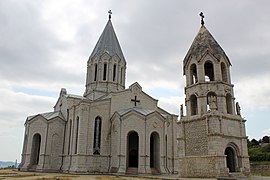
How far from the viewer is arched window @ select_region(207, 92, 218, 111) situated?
15.6m

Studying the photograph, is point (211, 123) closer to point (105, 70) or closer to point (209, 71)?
point (209, 71)

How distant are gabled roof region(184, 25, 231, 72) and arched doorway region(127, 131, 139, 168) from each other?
1162cm

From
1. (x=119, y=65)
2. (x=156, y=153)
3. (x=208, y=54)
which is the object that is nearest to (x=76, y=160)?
(x=156, y=153)

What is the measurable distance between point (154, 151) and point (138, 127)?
3449mm

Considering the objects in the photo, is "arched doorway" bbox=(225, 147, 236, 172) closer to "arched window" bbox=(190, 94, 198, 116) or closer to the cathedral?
the cathedral

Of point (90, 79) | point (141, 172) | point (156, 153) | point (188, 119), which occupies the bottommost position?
point (141, 172)

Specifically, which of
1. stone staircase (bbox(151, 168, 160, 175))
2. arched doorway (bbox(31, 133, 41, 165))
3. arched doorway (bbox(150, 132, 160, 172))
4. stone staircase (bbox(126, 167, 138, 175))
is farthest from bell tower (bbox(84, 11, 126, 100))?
stone staircase (bbox(151, 168, 160, 175))

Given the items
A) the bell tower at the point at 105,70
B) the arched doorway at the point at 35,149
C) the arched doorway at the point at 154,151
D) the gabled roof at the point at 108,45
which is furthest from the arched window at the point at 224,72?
the arched doorway at the point at 35,149

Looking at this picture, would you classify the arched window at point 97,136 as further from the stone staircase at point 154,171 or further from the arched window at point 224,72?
the arched window at point 224,72

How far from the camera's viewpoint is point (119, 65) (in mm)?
33219

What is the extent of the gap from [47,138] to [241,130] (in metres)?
20.6

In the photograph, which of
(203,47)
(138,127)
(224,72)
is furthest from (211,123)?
(138,127)

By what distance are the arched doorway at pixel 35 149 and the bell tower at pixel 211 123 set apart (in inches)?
755

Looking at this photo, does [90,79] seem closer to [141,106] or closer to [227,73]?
[141,106]
